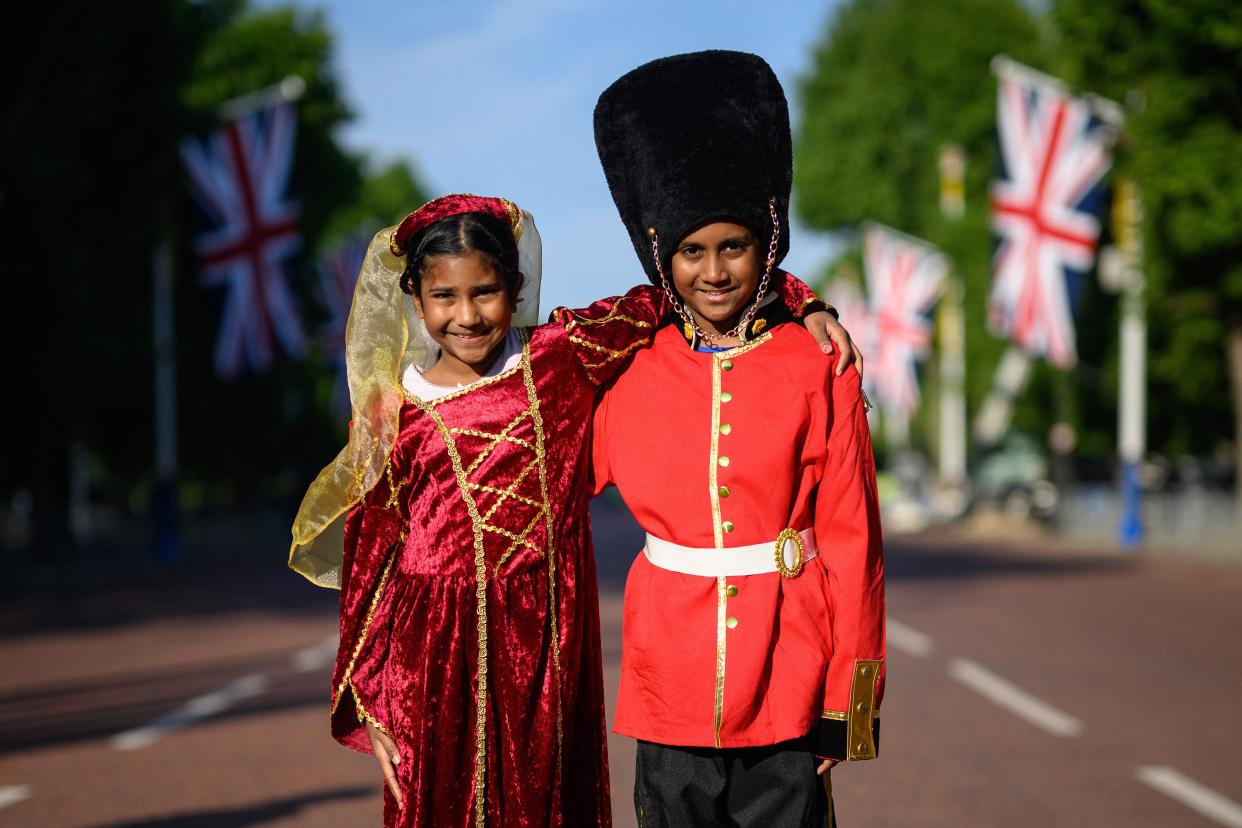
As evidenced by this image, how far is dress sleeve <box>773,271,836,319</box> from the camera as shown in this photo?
12.6 feet

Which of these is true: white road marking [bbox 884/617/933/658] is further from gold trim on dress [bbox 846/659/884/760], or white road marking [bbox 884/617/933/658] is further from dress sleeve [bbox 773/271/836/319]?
gold trim on dress [bbox 846/659/884/760]

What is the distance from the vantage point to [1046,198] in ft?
80.7

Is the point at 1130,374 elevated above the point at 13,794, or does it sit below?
above

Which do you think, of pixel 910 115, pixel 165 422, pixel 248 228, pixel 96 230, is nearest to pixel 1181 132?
pixel 248 228

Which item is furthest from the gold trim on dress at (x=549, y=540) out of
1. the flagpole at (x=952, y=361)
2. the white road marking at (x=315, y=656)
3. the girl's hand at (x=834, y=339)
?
the flagpole at (x=952, y=361)

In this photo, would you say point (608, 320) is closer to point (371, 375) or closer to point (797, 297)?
point (797, 297)

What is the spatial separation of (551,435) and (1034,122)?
21962 millimetres

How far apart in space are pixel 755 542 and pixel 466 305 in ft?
2.71

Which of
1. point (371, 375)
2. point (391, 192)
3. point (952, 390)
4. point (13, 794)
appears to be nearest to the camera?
point (371, 375)

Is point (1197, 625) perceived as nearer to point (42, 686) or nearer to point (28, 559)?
point (42, 686)

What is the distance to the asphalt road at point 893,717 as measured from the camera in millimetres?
6953

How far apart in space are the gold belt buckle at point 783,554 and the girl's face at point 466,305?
79cm

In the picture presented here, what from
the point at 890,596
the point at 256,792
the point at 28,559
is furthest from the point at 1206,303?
the point at 256,792

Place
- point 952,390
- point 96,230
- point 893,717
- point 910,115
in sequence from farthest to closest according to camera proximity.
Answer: point 910,115
point 952,390
point 96,230
point 893,717
